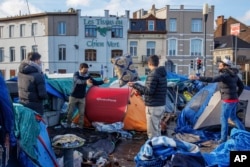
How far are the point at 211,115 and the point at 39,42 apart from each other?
31259mm

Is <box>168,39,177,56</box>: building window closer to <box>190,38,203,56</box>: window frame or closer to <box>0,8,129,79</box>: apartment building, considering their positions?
<box>190,38,203,56</box>: window frame

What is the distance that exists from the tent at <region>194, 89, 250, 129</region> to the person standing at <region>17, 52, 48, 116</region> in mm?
Answer: 3869

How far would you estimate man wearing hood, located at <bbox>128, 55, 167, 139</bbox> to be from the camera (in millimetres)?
6289

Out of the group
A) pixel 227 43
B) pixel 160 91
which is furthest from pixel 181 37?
pixel 160 91

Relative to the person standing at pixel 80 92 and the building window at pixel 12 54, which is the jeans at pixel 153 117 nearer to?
the person standing at pixel 80 92

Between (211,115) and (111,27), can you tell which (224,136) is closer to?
(211,115)

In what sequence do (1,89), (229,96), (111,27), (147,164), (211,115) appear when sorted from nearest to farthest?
(1,89) < (147,164) < (229,96) < (211,115) < (111,27)

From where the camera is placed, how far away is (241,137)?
16.0 ft

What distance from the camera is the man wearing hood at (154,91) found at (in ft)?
20.6

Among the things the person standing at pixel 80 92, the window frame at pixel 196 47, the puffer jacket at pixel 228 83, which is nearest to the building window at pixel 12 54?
the window frame at pixel 196 47

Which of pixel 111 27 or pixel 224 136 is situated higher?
pixel 111 27

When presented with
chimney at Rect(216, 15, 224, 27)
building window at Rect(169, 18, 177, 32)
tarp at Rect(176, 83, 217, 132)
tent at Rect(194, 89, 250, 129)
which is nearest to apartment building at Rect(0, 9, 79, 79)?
building window at Rect(169, 18, 177, 32)

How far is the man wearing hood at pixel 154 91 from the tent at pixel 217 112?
1957 mm

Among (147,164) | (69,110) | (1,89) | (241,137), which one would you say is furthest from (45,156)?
(69,110)
